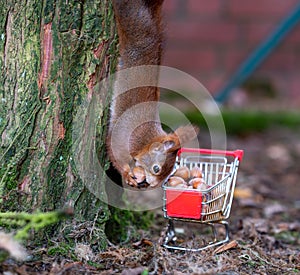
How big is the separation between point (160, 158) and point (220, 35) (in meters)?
4.50

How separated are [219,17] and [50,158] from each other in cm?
480

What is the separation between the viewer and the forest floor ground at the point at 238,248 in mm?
2303

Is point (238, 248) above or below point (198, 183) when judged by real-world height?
below

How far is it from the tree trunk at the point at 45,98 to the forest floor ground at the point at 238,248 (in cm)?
21

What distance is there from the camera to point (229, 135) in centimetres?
639

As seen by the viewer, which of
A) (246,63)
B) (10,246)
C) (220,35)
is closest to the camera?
(10,246)

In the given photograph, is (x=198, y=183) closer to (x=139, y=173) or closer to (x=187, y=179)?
(x=187, y=179)

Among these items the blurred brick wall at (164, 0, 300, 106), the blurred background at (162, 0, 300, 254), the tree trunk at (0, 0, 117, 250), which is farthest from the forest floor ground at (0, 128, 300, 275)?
the blurred brick wall at (164, 0, 300, 106)

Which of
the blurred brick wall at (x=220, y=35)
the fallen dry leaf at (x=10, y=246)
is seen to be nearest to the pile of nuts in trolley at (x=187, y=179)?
the fallen dry leaf at (x=10, y=246)

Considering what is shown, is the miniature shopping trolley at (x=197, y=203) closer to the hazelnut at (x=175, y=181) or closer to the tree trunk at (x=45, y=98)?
the hazelnut at (x=175, y=181)

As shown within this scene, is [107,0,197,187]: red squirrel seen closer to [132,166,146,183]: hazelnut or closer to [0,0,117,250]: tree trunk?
[132,166,146,183]: hazelnut

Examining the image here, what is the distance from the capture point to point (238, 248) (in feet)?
8.73

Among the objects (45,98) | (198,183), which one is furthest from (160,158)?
(45,98)

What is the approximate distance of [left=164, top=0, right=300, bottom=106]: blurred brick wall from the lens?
6.90 meters
